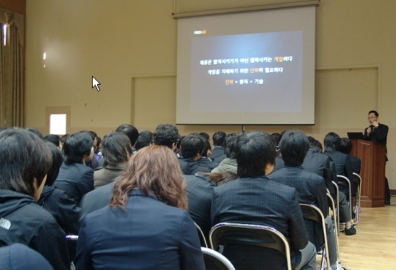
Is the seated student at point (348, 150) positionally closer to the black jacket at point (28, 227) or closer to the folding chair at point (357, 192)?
the folding chair at point (357, 192)

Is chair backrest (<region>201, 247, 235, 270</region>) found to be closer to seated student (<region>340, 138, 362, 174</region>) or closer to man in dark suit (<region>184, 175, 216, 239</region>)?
man in dark suit (<region>184, 175, 216, 239</region>)

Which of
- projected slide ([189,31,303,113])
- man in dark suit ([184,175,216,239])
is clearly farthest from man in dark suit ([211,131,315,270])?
projected slide ([189,31,303,113])

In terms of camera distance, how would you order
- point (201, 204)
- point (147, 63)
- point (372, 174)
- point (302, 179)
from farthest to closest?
point (147, 63)
point (372, 174)
point (302, 179)
point (201, 204)

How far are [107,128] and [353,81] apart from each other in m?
5.29

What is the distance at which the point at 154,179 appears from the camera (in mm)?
1180

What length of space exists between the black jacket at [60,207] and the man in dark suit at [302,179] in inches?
48.6

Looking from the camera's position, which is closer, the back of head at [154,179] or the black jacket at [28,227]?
the black jacket at [28,227]

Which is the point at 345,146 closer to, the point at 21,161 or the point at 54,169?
the point at 54,169

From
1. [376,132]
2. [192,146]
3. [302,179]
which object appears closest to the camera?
[302,179]

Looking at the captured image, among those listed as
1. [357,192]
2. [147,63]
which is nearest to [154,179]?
[357,192]

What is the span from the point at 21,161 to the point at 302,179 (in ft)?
5.60

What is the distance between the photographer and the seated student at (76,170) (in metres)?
2.27

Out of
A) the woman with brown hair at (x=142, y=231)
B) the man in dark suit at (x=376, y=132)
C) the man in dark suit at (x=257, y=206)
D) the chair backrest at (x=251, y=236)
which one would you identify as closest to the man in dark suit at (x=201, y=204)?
the man in dark suit at (x=257, y=206)

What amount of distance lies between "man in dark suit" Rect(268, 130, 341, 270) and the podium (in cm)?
340
